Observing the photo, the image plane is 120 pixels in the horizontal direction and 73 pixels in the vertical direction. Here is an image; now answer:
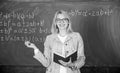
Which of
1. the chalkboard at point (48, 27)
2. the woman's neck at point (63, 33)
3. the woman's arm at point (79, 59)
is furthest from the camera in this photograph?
the chalkboard at point (48, 27)

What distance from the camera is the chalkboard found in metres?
2.92

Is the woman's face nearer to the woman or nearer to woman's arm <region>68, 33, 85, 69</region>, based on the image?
the woman

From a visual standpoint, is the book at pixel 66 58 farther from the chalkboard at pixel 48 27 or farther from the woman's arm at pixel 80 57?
the chalkboard at pixel 48 27

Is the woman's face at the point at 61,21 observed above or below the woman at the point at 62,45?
above

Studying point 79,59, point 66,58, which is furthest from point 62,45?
point 79,59

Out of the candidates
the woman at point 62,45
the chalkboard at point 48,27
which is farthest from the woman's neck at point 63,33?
the chalkboard at point 48,27

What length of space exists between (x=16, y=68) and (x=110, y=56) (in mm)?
1615

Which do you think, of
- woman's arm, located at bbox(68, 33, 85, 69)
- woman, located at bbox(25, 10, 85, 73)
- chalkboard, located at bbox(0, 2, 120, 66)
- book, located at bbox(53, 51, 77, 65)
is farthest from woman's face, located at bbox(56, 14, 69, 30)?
chalkboard, located at bbox(0, 2, 120, 66)

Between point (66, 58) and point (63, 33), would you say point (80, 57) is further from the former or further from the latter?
point (63, 33)

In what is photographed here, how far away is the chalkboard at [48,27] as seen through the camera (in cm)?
292

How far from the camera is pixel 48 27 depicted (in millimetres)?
2965

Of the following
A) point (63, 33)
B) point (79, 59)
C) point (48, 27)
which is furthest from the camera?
point (48, 27)

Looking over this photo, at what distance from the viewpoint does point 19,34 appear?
2.96m

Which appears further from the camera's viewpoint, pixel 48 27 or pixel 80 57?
pixel 48 27
